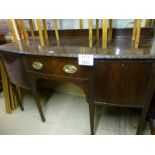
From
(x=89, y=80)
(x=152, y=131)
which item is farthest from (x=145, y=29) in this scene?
(x=152, y=131)

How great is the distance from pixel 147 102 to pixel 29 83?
3.01 ft

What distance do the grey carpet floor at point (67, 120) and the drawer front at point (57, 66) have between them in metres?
0.57

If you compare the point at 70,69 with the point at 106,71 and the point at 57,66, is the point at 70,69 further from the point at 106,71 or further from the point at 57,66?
the point at 106,71

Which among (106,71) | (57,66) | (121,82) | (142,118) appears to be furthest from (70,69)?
(142,118)

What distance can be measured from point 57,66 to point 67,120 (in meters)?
0.65

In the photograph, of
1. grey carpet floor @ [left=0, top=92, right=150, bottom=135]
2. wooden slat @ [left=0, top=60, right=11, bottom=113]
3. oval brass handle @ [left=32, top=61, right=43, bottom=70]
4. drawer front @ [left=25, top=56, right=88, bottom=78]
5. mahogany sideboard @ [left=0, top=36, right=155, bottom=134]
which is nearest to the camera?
mahogany sideboard @ [left=0, top=36, right=155, bottom=134]

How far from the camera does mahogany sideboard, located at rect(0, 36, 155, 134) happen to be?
94cm

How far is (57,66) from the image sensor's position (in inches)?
43.3

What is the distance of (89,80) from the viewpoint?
1.06 m

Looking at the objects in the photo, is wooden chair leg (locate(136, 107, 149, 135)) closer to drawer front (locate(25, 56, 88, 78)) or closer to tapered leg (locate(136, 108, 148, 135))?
tapered leg (locate(136, 108, 148, 135))

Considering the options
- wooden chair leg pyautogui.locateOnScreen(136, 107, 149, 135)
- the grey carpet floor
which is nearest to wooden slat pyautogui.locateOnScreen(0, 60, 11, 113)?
the grey carpet floor
